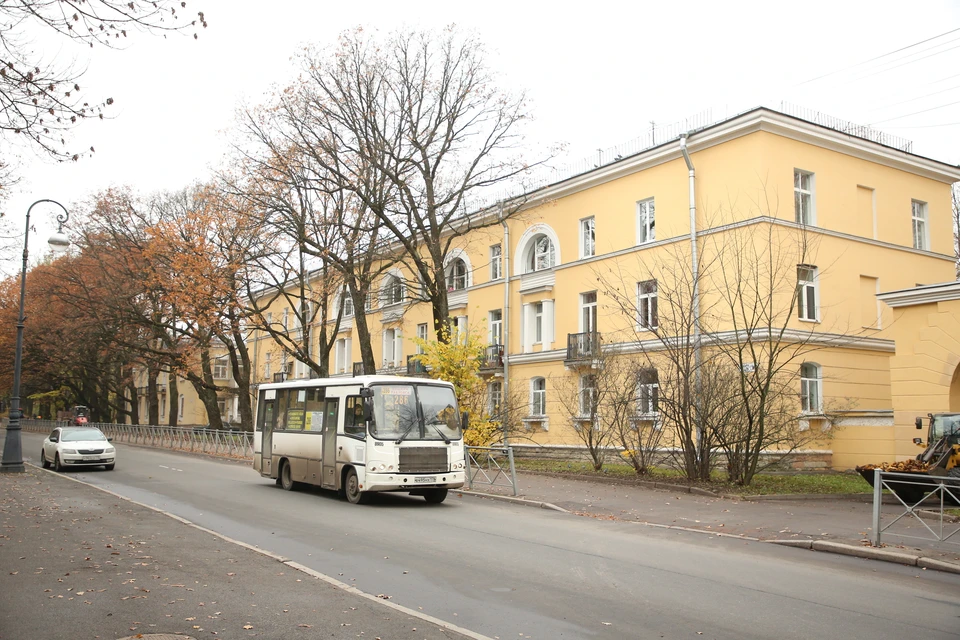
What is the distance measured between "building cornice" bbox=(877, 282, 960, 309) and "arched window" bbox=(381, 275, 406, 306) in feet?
64.4

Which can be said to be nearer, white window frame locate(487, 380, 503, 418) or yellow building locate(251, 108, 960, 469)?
yellow building locate(251, 108, 960, 469)

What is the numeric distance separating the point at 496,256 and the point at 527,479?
17878 mm

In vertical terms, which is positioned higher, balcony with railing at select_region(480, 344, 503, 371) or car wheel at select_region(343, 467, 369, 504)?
balcony with railing at select_region(480, 344, 503, 371)

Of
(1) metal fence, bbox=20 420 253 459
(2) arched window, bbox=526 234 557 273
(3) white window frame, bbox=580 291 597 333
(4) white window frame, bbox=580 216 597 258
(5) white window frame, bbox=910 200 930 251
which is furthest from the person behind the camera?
(2) arched window, bbox=526 234 557 273

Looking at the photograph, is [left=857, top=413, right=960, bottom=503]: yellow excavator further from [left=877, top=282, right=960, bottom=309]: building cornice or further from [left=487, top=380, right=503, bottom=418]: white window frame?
[left=487, top=380, right=503, bottom=418]: white window frame

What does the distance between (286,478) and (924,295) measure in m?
18.1

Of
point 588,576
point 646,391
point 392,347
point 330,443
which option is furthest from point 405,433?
point 392,347

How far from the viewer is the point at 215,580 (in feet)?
29.4

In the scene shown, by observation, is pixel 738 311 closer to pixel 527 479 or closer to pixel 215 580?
pixel 527 479

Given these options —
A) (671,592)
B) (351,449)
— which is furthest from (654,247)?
(671,592)

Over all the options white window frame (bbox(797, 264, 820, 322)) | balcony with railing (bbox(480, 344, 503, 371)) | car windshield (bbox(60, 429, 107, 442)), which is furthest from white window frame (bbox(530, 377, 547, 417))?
car windshield (bbox(60, 429, 107, 442))

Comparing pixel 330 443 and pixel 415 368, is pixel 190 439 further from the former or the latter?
pixel 330 443

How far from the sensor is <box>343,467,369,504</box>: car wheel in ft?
58.2

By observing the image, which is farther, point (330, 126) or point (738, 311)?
point (330, 126)
